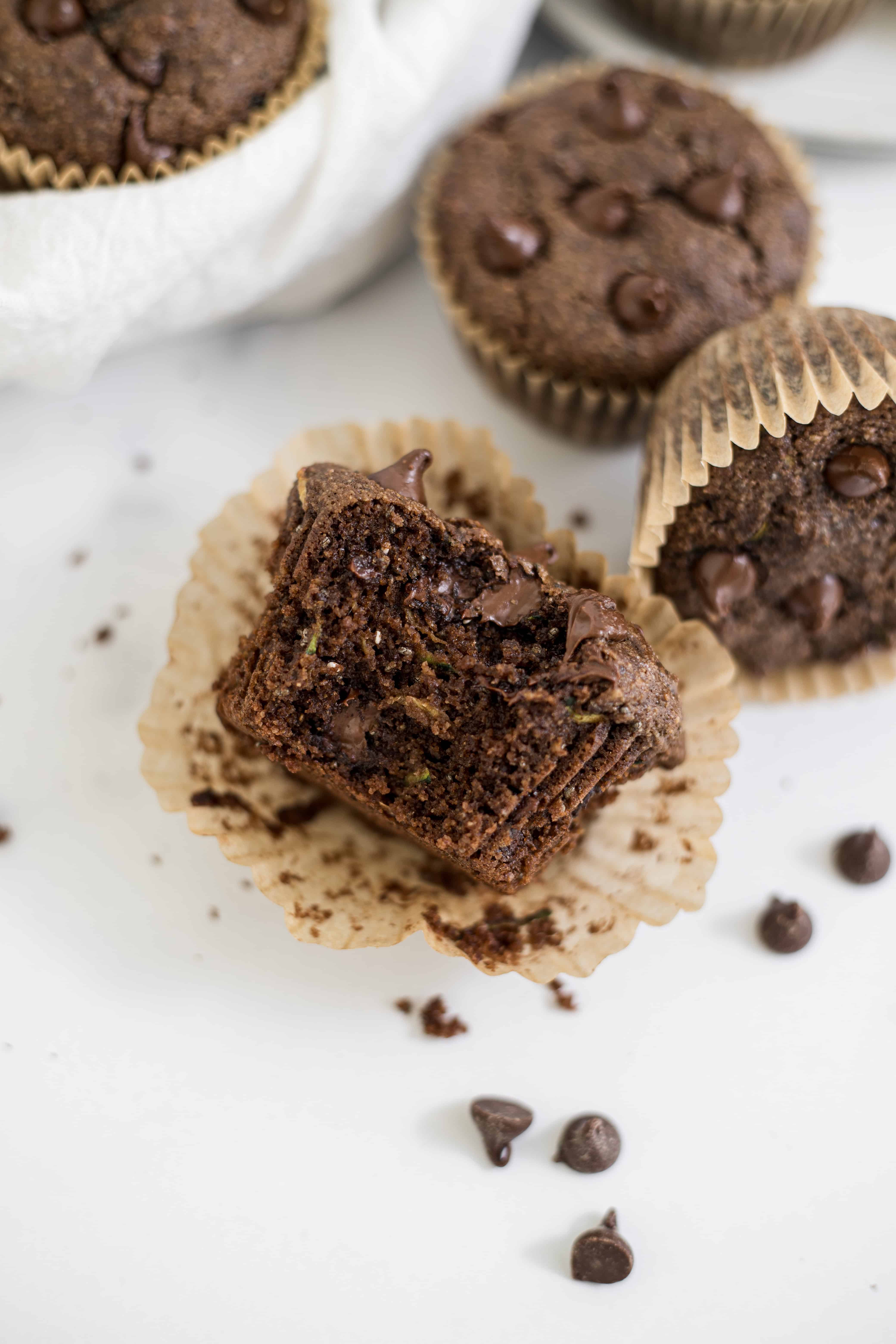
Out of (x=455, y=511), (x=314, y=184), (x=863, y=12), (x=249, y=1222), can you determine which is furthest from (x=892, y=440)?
(x=249, y=1222)

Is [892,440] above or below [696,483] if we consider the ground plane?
above

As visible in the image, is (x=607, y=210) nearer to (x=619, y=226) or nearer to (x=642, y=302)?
(x=619, y=226)

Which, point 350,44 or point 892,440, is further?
point 350,44

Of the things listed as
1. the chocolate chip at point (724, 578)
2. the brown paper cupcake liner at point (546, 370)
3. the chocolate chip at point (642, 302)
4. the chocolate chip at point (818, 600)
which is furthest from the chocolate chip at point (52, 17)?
the chocolate chip at point (818, 600)

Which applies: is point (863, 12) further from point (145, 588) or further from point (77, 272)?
point (145, 588)

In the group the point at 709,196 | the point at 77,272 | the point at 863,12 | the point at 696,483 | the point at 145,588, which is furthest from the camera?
the point at 863,12

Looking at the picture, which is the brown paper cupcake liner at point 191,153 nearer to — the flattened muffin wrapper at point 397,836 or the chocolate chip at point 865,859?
the flattened muffin wrapper at point 397,836

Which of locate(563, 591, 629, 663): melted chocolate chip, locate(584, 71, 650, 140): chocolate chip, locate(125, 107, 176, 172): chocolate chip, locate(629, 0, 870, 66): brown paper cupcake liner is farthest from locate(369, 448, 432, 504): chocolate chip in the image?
locate(629, 0, 870, 66): brown paper cupcake liner
